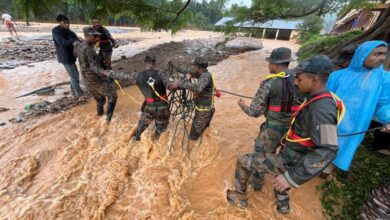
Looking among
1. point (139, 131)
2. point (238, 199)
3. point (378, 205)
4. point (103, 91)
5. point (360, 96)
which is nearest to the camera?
point (378, 205)

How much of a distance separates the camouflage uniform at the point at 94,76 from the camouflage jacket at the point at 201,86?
5.91 ft

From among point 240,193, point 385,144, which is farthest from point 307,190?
point 385,144

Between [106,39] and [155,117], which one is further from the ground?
[106,39]

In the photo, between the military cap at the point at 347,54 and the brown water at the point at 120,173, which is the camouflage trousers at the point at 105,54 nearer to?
the brown water at the point at 120,173

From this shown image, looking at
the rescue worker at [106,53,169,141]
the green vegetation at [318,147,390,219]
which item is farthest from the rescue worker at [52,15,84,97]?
the green vegetation at [318,147,390,219]

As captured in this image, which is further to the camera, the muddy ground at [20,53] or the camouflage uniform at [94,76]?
the muddy ground at [20,53]

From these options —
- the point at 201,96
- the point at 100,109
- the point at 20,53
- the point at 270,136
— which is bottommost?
the point at 20,53

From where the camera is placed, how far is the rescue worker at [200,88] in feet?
11.9

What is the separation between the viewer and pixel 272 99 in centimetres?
278

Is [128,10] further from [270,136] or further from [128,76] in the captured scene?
[270,136]

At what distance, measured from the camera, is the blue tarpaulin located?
2643 millimetres

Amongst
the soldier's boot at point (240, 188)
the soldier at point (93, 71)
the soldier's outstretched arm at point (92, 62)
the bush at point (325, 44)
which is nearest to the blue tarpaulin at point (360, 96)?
the soldier's boot at point (240, 188)

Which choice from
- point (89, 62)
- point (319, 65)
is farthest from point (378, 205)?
point (89, 62)

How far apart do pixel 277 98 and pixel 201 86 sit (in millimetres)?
1287
